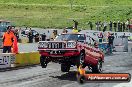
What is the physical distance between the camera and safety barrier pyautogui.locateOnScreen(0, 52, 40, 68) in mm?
19573

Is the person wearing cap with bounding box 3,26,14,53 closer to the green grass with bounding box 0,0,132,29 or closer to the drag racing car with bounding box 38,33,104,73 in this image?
the drag racing car with bounding box 38,33,104,73

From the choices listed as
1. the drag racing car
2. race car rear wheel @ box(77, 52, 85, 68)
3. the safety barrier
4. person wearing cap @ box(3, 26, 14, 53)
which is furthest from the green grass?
race car rear wheel @ box(77, 52, 85, 68)

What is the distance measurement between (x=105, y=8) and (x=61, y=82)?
6196 cm

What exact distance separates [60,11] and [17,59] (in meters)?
54.0

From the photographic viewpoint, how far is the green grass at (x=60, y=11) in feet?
209

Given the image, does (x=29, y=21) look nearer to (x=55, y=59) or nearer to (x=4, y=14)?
(x=4, y=14)

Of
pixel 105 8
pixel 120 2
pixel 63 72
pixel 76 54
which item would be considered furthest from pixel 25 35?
pixel 120 2

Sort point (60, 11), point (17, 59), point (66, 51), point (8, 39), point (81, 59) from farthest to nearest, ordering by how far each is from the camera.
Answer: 1. point (60, 11)
2. point (8, 39)
3. point (17, 59)
4. point (81, 59)
5. point (66, 51)

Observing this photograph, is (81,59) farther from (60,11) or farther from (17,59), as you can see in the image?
(60,11)

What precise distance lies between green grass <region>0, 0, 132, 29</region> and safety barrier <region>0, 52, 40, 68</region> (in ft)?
118

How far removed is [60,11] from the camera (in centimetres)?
7419

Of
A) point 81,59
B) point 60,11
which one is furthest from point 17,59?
point 60,11

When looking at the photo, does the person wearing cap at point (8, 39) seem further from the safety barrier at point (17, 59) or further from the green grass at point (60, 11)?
the green grass at point (60, 11)

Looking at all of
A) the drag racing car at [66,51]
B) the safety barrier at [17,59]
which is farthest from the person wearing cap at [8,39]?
the drag racing car at [66,51]
